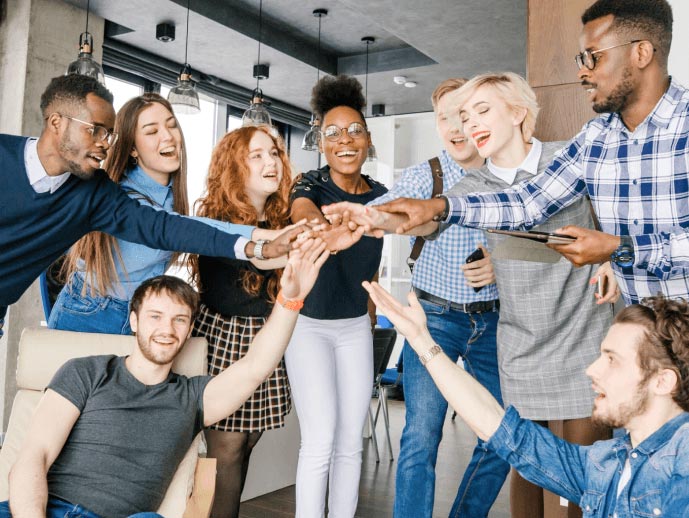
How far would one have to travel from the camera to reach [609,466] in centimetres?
136

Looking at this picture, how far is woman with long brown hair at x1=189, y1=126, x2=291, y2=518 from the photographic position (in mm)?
2422

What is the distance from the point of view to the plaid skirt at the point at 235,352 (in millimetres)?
2426

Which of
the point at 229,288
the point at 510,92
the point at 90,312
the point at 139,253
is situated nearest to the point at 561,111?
the point at 510,92

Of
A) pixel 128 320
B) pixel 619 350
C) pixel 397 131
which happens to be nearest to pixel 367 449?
pixel 128 320

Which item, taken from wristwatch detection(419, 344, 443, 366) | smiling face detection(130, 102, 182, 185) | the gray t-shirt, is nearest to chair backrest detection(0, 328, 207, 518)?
the gray t-shirt

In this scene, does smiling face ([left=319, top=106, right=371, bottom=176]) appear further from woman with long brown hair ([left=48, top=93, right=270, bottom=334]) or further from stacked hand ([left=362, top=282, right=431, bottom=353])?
stacked hand ([left=362, top=282, right=431, bottom=353])

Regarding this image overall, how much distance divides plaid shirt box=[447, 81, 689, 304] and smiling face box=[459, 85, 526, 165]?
8.3 inches

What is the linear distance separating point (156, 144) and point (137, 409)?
0.94 metres

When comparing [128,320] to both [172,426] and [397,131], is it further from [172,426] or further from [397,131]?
[397,131]

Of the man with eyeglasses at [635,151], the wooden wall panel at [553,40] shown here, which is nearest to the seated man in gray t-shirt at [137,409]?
the man with eyeglasses at [635,151]

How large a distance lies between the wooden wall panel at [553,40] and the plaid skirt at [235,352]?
1.45 meters

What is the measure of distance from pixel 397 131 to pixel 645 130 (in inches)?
278

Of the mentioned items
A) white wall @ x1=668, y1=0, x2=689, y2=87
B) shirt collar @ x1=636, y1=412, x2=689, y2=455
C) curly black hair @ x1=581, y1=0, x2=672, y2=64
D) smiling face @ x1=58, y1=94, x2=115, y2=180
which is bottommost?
shirt collar @ x1=636, y1=412, x2=689, y2=455

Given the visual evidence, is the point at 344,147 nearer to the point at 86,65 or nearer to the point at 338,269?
the point at 338,269
